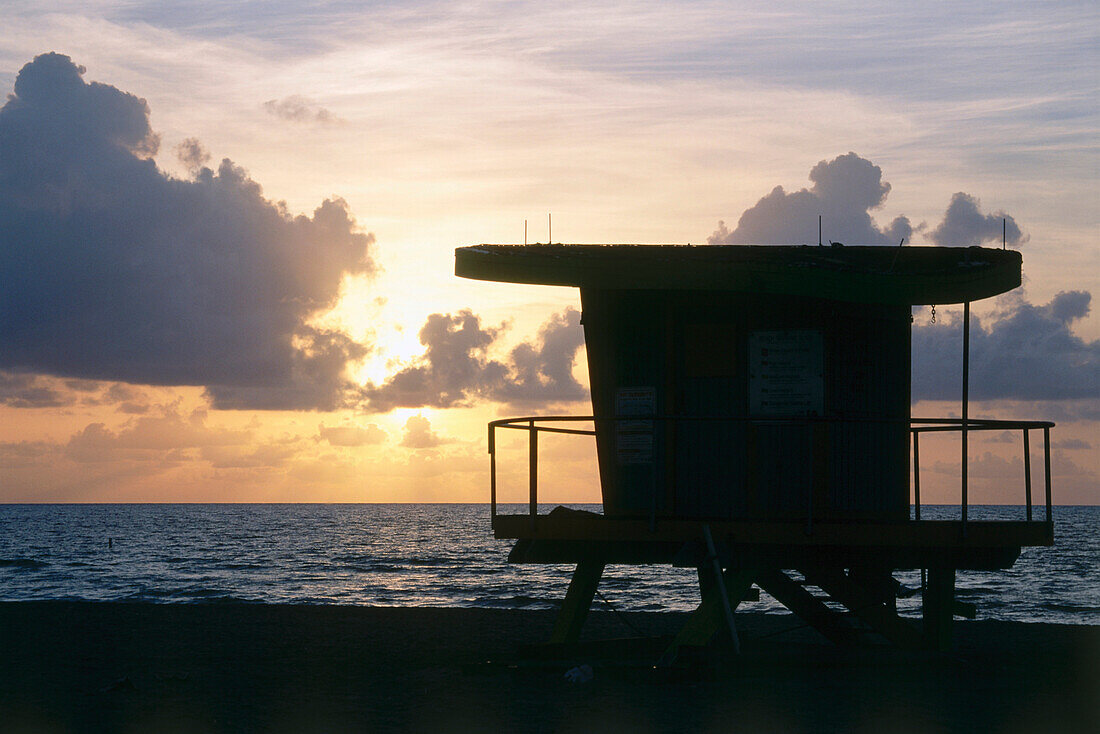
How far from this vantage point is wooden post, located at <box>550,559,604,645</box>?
14.2 metres

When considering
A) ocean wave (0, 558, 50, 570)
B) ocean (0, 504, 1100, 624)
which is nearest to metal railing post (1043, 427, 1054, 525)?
ocean (0, 504, 1100, 624)

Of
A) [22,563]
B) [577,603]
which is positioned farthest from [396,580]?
[577,603]

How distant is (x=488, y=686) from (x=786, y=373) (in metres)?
5.00

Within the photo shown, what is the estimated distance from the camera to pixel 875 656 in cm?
1376

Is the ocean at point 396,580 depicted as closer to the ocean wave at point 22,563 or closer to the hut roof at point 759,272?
the ocean wave at point 22,563

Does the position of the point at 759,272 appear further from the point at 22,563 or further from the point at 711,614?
the point at 22,563

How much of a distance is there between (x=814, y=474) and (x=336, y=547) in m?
87.7

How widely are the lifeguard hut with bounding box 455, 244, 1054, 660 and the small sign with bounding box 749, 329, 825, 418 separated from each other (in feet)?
0.05


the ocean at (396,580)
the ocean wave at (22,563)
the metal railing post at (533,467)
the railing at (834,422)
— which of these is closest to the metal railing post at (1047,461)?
the railing at (834,422)

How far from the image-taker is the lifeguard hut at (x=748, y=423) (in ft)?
40.7

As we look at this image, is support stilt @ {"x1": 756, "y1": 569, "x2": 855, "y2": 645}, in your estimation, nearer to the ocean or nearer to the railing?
the railing

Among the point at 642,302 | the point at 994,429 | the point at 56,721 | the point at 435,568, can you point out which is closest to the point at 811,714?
the point at 994,429

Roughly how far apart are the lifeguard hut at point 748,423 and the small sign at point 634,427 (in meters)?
0.02

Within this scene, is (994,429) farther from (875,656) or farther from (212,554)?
(212,554)
